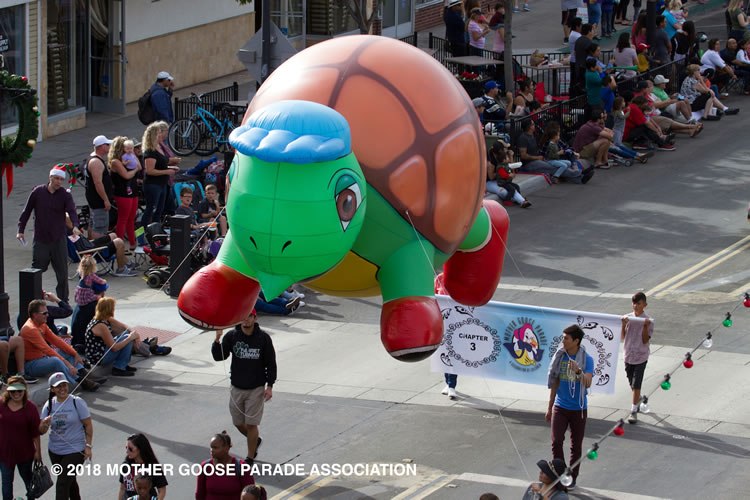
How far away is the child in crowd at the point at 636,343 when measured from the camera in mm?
14445

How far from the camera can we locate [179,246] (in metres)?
18.3

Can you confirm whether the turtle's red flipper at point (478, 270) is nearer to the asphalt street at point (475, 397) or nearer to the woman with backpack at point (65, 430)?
the asphalt street at point (475, 397)

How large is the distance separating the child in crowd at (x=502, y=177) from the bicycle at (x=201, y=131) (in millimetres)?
4786

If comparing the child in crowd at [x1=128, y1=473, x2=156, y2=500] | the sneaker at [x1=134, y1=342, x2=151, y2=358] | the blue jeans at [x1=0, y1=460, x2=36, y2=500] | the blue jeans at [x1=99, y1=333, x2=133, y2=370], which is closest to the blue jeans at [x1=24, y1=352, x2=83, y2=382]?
the blue jeans at [x1=99, y1=333, x2=133, y2=370]

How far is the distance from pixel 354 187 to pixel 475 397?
276 inches

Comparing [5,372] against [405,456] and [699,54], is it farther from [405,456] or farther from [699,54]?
[699,54]

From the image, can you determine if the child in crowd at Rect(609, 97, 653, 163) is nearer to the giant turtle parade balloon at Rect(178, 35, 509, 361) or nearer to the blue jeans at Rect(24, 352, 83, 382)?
the blue jeans at Rect(24, 352, 83, 382)

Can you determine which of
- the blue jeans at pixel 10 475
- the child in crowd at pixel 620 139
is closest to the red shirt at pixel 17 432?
the blue jeans at pixel 10 475

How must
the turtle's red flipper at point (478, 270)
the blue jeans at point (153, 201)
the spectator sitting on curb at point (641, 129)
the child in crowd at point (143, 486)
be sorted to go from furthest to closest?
1. the spectator sitting on curb at point (641, 129)
2. the blue jeans at point (153, 201)
3. the turtle's red flipper at point (478, 270)
4. the child in crowd at point (143, 486)

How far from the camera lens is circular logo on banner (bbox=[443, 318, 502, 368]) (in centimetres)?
1511

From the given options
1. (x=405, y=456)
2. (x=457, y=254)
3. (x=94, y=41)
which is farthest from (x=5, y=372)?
(x=94, y=41)

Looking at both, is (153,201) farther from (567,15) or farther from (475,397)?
(567,15)

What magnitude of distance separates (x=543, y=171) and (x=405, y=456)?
11.8m

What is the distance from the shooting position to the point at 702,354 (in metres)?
16.6
